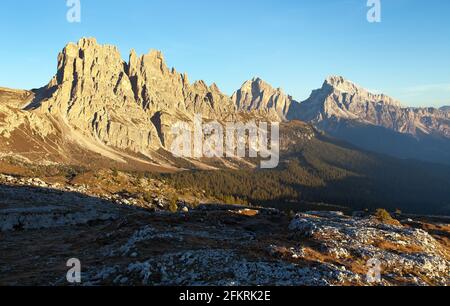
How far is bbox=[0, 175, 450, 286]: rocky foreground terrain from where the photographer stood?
34544 mm

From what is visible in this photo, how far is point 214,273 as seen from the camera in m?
34.7

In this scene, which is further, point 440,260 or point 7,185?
point 7,185

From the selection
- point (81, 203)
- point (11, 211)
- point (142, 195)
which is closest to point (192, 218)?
point (11, 211)

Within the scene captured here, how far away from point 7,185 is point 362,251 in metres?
92.5

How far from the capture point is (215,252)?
3994 centimetres

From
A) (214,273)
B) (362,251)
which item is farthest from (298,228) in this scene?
(214,273)

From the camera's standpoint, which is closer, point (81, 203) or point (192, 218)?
point (192, 218)

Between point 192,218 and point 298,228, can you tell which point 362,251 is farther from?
point 192,218

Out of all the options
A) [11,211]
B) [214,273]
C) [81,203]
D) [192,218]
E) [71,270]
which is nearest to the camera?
[214,273]

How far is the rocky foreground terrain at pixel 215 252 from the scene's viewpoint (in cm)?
3454
